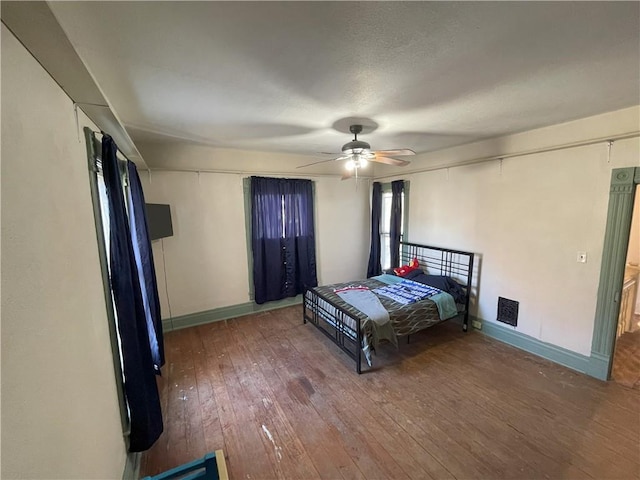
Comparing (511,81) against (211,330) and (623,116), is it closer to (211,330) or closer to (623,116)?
(623,116)

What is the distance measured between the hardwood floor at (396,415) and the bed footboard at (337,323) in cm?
15

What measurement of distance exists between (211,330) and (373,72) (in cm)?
357

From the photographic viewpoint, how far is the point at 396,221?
15.1 feet

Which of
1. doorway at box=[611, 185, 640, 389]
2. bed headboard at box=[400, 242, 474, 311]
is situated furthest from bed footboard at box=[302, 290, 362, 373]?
doorway at box=[611, 185, 640, 389]

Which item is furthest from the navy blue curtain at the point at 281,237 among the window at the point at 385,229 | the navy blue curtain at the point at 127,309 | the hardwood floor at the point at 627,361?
the hardwood floor at the point at 627,361

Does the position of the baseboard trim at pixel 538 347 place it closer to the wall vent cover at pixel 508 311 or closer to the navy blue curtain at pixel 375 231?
the wall vent cover at pixel 508 311

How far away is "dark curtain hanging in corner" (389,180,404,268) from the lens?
4492mm

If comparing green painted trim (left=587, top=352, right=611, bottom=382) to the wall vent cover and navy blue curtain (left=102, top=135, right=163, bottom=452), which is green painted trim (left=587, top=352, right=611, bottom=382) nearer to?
the wall vent cover

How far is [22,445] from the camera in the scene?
686 mm

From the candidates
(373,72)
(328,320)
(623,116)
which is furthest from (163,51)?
(623,116)

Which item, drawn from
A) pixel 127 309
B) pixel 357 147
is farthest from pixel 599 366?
pixel 127 309

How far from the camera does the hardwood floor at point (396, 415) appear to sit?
1778 millimetres

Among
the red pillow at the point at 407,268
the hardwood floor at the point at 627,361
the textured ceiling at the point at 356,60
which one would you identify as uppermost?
the textured ceiling at the point at 356,60

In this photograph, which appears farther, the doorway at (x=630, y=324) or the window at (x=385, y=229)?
the window at (x=385, y=229)
